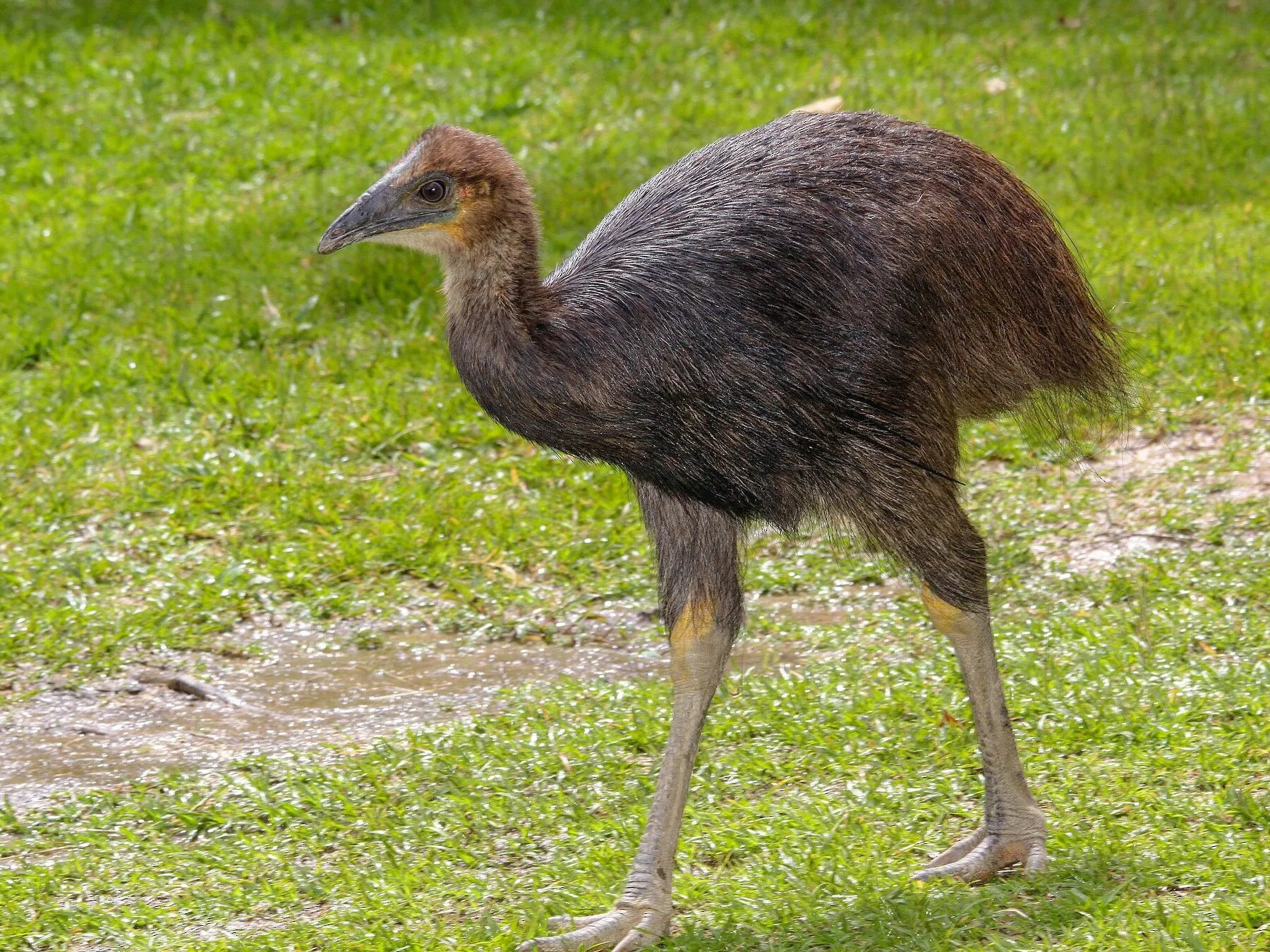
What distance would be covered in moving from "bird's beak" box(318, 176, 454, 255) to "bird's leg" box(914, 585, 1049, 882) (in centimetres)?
137

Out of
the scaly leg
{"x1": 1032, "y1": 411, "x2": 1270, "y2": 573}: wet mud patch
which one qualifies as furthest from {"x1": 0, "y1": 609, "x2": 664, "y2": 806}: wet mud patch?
{"x1": 1032, "y1": 411, "x2": 1270, "y2": 573}: wet mud patch

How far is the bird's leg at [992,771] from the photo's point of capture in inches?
162

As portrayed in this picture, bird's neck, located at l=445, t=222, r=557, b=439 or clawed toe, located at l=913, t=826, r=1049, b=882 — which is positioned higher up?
bird's neck, located at l=445, t=222, r=557, b=439

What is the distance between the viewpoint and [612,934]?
3963 mm

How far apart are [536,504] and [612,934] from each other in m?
2.62

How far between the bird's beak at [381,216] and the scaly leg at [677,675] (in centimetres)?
79

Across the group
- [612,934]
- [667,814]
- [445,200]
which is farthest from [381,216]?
[612,934]

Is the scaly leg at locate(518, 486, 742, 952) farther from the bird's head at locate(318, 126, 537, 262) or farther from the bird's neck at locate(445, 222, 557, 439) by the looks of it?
the bird's head at locate(318, 126, 537, 262)

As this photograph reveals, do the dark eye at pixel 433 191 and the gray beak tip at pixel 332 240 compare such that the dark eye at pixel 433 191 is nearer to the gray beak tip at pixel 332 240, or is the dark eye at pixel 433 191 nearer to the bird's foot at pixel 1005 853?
the gray beak tip at pixel 332 240

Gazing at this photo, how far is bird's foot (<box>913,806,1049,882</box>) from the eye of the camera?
13.5ft

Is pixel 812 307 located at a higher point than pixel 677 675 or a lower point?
higher

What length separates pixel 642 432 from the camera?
384cm

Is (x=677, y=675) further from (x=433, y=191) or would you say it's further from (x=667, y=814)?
(x=433, y=191)

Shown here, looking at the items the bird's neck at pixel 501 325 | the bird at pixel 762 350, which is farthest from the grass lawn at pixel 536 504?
the bird's neck at pixel 501 325
